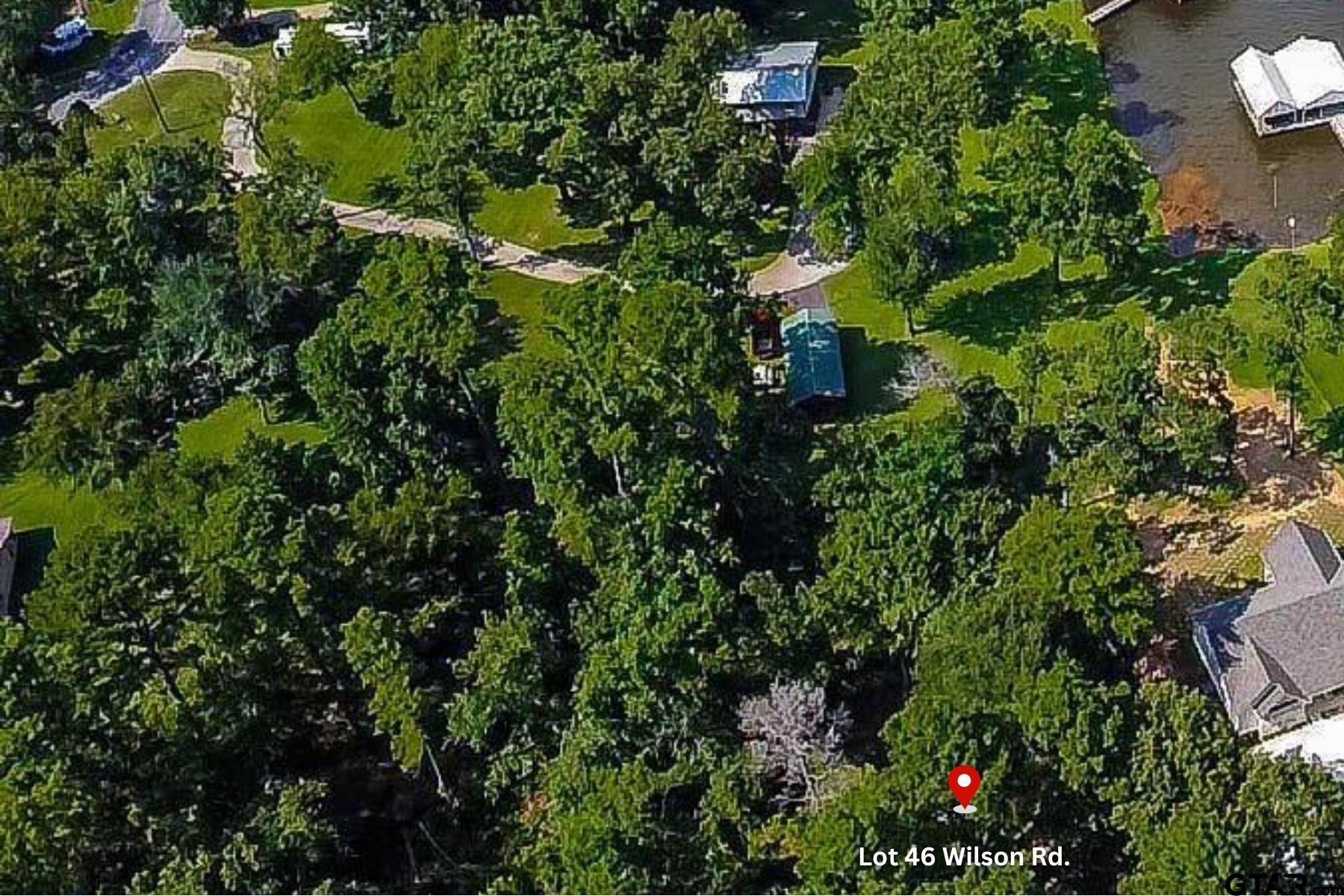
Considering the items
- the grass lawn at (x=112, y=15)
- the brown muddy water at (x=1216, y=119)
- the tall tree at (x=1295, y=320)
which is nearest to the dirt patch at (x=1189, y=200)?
the brown muddy water at (x=1216, y=119)

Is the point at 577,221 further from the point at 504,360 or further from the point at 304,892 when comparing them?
the point at 304,892

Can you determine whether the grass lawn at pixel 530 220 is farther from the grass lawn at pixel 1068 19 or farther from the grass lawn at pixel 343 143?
the grass lawn at pixel 1068 19

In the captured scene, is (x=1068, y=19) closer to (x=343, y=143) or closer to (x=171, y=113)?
(x=343, y=143)

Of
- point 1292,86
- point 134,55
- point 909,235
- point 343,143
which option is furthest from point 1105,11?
point 134,55

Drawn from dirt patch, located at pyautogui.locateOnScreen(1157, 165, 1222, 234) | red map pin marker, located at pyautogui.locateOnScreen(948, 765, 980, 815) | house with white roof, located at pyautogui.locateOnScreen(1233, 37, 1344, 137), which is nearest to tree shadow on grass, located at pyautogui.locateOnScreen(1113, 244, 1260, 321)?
dirt patch, located at pyautogui.locateOnScreen(1157, 165, 1222, 234)

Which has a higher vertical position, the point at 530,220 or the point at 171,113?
the point at 171,113

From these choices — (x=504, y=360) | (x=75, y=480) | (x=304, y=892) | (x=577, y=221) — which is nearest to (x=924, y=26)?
(x=577, y=221)

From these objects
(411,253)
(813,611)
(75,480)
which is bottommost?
(75,480)
